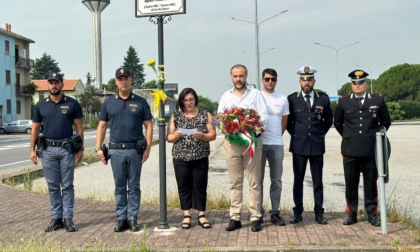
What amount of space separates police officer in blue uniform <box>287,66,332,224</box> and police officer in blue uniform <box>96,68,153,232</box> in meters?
1.91

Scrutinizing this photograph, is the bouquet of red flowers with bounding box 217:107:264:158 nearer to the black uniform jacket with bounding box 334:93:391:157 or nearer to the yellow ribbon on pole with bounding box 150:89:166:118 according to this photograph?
the yellow ribbon on pole with bounding box 150:89:166:118

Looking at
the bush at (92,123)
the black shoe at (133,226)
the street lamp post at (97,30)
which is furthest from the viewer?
the street lamp post at (97,30)

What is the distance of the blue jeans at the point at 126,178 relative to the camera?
6.08m

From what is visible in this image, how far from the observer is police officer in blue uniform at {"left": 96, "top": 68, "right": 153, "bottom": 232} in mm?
6070

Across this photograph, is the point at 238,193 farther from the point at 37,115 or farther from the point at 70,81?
the point at 70,81

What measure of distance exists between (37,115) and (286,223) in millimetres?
3490

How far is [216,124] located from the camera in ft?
19.8

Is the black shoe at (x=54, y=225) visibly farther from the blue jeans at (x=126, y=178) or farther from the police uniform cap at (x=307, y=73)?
the police uniform cap at (x=307, y=73)

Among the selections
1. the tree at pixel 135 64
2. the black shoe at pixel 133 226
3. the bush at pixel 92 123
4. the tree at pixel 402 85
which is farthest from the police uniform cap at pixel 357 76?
the tree at pixel 135 64

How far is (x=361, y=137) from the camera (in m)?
6.09

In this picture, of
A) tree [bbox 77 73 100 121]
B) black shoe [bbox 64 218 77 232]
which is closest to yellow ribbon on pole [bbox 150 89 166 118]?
black shoe [bbox 64 218 77 232]

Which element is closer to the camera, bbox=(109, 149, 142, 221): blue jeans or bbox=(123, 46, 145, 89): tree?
bbox=(109, 149, 142, 221): blue jeans

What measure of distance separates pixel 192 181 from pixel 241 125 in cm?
110

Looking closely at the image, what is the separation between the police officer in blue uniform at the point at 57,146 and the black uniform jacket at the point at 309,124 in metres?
2.86
